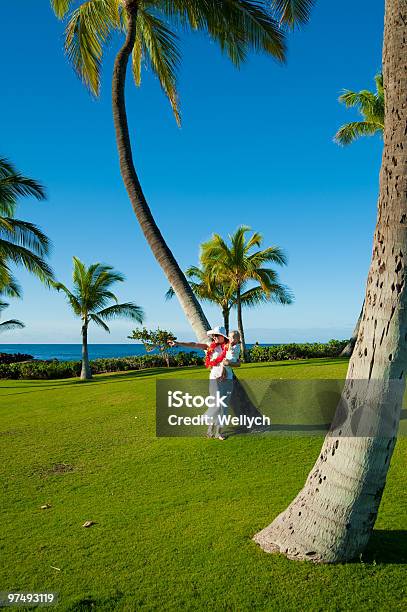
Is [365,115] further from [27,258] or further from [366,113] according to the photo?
[27,258]

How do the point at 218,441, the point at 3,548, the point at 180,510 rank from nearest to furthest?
the point at 3,548 → the point at 180,510 → the point at 218,441

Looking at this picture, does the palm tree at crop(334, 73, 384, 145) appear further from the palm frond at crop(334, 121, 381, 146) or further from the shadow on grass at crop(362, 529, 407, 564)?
the shadow on grass at crop(362, 529, 407, 564)

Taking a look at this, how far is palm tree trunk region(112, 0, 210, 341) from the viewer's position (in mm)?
7738

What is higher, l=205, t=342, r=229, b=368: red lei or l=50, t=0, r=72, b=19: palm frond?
l=50, t=0, r=72, b=19: palm frond

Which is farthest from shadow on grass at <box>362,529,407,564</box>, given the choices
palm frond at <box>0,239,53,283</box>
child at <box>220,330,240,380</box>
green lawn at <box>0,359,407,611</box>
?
palm frond at <box>0,239,53,283</box>

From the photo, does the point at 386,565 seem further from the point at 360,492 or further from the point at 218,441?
the point at 218,441

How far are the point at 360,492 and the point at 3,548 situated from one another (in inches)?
145

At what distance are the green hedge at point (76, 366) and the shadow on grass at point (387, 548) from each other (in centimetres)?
2553

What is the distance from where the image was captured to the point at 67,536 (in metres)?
5.43

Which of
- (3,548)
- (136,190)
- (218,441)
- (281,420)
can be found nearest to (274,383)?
(281,420)

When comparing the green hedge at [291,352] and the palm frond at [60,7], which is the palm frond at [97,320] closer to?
the green hedge at [291,352]

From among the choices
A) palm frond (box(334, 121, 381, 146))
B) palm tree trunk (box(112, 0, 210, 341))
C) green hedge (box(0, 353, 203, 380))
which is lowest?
green hedge (box(0, 353, 203, 380))

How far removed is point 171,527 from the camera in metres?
5.49

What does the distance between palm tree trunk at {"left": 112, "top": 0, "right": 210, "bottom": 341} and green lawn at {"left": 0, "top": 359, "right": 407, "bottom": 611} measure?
2288 mm
